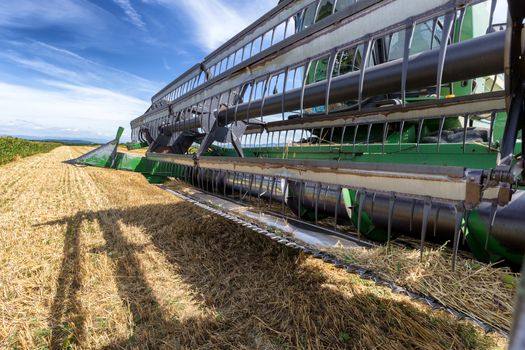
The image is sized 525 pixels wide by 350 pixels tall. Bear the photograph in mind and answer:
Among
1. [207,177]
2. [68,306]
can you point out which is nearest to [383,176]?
[68,306]

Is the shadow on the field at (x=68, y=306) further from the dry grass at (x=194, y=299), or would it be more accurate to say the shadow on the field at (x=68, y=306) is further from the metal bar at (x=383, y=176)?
the metal bar at (x=383, y=176)

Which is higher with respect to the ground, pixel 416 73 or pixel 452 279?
pixel 416 73

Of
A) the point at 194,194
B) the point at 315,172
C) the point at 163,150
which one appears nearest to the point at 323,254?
the point at 315,172

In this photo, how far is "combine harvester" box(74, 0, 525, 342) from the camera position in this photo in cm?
116

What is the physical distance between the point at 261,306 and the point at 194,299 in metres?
0.49

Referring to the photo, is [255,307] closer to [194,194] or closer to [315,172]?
[315,172]

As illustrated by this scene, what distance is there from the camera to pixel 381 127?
355 cm

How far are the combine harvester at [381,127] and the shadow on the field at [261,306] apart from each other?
42 cm

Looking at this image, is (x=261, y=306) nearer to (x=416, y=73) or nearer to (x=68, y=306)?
(x=68, y=306)

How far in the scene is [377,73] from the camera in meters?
1.68

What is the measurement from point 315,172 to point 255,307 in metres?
1.06

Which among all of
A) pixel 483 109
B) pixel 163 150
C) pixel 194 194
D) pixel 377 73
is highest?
pixel 377 73

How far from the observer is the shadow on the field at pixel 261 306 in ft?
5.61

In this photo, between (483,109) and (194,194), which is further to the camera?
(194,194)
